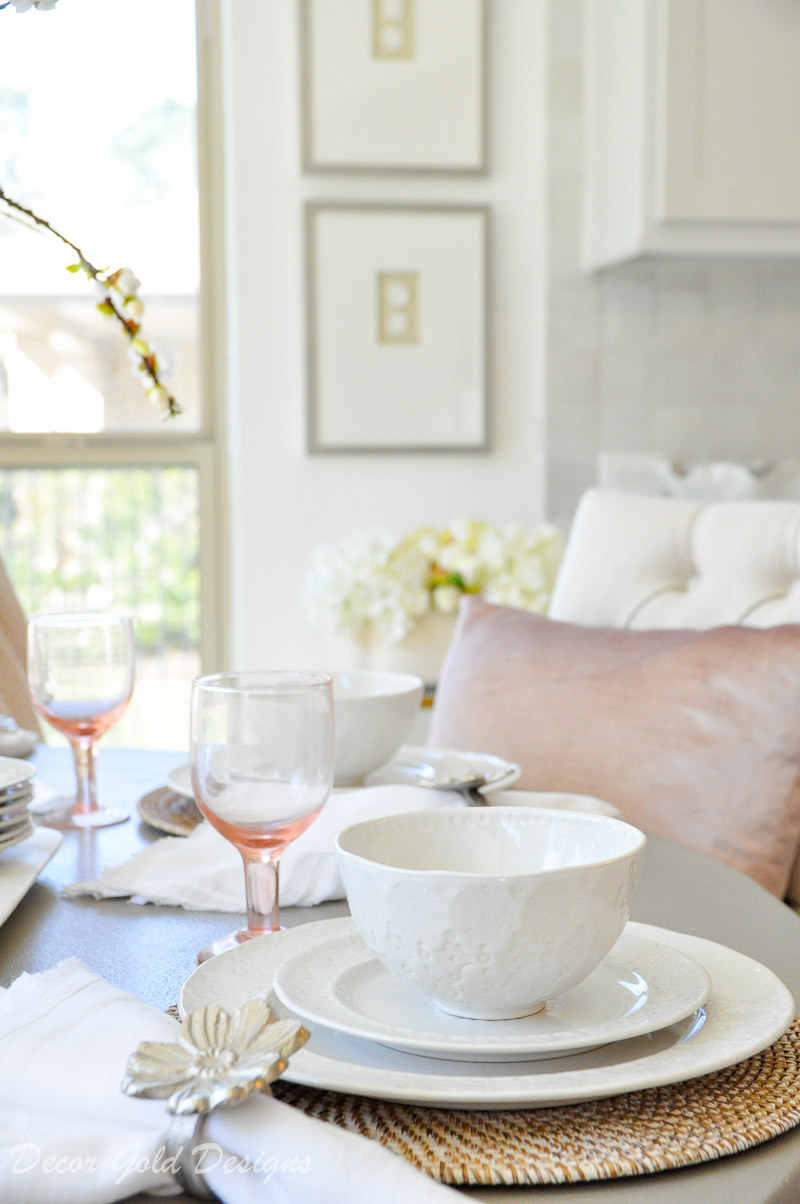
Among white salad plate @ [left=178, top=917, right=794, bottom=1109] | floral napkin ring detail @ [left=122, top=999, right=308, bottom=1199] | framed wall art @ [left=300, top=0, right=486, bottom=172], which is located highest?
framed wall art @ [left=300, top=0, right=486, bottom=172]

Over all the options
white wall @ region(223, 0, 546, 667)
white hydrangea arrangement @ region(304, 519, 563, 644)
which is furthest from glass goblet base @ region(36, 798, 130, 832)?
white wall @ region(223, 0, 546, 667)

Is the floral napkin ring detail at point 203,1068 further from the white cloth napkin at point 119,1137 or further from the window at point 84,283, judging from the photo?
the window at point 84,283

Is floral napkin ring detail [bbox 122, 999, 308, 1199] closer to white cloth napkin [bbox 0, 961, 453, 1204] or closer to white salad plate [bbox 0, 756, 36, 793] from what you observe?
white cloth napkin [bbox 0, 961, 453, 1204]

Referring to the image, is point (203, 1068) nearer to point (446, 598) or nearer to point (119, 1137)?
point (119, 1137)

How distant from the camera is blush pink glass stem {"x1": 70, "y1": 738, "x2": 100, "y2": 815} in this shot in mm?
1017

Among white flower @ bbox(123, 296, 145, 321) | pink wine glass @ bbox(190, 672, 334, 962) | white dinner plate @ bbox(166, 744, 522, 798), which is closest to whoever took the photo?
pink wine glass @ bbox(190, 672, 334, 962)

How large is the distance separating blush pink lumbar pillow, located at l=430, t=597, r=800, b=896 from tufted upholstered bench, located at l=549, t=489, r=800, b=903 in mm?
151

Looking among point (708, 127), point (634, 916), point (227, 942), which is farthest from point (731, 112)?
point (227, 942)

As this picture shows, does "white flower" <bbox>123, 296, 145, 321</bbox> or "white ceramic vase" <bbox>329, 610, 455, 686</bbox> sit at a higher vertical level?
"white flower" <bbox>123, 296, 145, 321</bbox>

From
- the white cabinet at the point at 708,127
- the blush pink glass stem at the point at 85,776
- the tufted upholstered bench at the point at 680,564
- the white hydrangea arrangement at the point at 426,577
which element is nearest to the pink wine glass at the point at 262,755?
the blush pink glass stem at the point at 85,776

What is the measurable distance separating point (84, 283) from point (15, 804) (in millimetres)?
2222

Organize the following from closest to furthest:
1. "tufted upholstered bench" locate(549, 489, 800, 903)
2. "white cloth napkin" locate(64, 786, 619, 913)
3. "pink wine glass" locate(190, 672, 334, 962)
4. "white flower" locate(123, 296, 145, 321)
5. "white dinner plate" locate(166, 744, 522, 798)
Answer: "pink wine glass" locate(190, 672, 334, 962)
"white cloth napkin" locate(64, 786, 619, 913)
"white flower" locate(123, 296, 145, 321)
"white dinner plate" locate(166, 744, 522, 798)
"tufted upholstered bench" locate(549, 489, 800, 903)

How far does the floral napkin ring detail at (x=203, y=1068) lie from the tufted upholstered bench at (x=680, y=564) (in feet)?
3.44

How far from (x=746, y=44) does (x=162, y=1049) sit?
2604 millimetres
